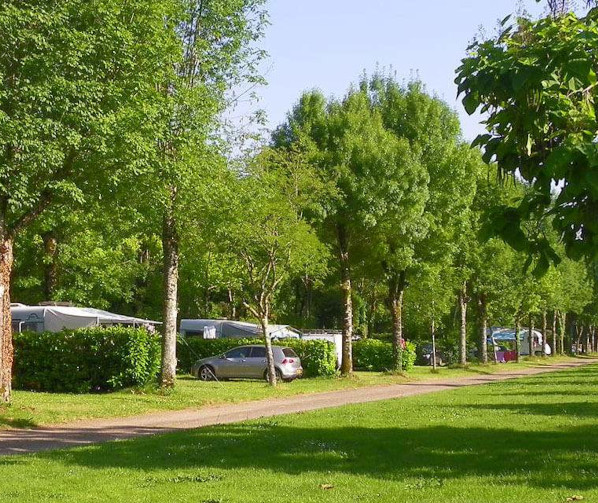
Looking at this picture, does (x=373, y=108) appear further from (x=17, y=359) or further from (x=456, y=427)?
(x=456, y=427)

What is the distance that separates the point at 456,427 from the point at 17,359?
15.2 metres

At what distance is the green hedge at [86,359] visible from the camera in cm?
2466

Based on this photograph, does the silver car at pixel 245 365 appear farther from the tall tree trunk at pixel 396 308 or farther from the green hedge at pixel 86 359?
the green hedge at pixel 86 359

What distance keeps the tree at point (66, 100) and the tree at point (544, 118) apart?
906cm

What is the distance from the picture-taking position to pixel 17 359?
25641 millimetres

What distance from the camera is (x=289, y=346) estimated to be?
36.2 meters

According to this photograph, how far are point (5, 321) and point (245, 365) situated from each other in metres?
15.7

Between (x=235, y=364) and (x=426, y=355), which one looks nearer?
(x=235, y=364)

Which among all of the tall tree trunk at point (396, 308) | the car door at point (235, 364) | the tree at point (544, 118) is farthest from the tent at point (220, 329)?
the tree at point (544, 118)

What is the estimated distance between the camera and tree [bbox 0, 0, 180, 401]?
53.2ft

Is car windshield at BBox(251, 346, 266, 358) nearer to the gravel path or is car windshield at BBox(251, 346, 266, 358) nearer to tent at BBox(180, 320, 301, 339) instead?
the gravel path

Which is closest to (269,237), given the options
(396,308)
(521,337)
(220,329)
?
(396,308)

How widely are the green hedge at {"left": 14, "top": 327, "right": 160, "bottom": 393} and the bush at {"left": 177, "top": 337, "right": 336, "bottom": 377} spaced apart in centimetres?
1136

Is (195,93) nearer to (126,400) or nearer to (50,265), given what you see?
(126,400)
